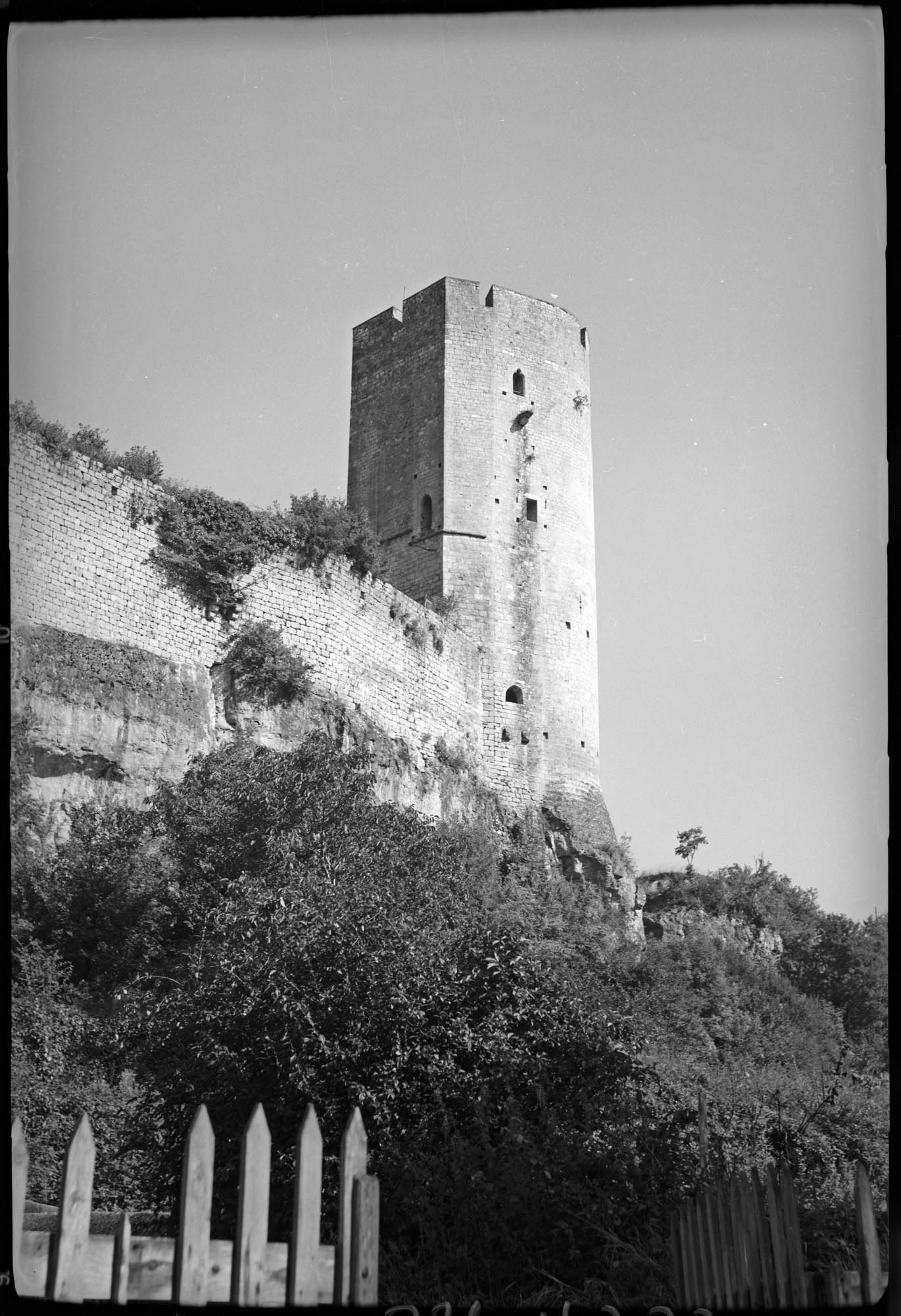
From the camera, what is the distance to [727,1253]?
4652 millimetres

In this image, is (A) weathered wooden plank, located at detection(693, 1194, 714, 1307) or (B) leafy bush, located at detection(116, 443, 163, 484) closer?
(A) weathered wooden plank, located at detection(693, 1194, 714, 1307)

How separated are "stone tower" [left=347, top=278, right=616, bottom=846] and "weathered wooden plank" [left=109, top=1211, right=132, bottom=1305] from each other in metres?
22.6

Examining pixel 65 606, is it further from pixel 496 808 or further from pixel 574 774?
pixel 574 774

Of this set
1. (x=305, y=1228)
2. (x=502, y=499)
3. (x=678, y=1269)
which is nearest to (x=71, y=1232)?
(x=305, y=1228)

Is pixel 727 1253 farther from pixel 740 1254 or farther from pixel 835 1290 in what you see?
pixel 835 1290

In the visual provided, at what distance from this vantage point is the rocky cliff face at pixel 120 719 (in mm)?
15500

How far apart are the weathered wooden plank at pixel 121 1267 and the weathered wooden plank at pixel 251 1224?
0.28 m

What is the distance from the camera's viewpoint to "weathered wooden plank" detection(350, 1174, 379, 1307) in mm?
3508

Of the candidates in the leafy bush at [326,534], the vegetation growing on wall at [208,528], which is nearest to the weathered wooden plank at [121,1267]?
the vegetation growing on wall at [208,528]

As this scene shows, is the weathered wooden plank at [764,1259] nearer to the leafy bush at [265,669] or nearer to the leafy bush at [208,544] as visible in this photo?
the leafy bush at [208,544]

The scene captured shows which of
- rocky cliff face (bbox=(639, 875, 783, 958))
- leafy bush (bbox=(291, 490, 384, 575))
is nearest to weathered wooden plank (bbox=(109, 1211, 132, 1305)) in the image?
leafy bush (bbox=(291, 490, 384, 575))

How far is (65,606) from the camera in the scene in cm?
1623

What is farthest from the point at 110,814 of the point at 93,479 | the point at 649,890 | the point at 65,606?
the point at 649,890

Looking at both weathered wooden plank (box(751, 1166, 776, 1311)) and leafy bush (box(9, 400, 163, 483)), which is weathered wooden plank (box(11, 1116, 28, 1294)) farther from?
leafy bush (box(9, 400, 163, 483))
